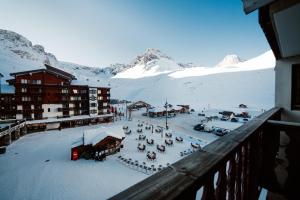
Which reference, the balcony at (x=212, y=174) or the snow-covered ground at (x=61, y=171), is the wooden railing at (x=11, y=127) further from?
the balcony at (x=212, y=174)

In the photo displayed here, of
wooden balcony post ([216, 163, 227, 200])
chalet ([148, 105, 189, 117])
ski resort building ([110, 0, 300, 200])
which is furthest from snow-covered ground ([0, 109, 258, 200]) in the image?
chalet ([148, 105, 189, 117])

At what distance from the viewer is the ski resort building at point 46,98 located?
1108 inches

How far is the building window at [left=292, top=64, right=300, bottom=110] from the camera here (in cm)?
524

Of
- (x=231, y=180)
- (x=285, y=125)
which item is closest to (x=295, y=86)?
(x=285, y=125)

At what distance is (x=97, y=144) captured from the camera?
60.5 feet

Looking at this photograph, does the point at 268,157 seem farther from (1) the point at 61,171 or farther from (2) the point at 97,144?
(2) the point at 97,144

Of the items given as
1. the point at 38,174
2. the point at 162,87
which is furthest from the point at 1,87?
the point at 162,87

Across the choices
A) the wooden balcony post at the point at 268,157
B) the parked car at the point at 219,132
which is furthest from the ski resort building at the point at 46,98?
the wooden balcony post at the point at 268,157

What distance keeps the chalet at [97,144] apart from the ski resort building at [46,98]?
50.2 feet

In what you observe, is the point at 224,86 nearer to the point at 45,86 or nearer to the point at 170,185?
the point at 45,86

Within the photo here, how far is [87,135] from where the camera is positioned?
20422 mm

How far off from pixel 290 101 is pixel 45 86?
35.8 meters

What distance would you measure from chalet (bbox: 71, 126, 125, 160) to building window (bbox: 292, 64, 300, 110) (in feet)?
56.1

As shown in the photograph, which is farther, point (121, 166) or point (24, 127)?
point (24, 127)
